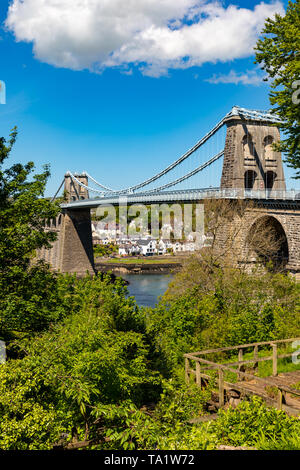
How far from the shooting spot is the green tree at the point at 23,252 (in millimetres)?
7738

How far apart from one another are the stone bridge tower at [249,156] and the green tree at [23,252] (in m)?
15.7

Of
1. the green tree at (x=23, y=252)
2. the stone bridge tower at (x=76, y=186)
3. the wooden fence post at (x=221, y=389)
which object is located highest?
the stone bridge tower at (x=76, y=186)

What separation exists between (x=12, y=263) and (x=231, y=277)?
9.45 meters

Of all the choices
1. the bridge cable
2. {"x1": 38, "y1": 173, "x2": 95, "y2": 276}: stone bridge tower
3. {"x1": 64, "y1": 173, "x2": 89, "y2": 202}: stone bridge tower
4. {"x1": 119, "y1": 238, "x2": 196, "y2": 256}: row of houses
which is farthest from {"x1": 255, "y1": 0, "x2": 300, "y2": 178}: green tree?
{"x1": 119, "y1": 238, "x2": 196, "y2": 256}: row of houses

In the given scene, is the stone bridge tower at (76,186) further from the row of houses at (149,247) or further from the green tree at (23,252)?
the green tree at (23,252)

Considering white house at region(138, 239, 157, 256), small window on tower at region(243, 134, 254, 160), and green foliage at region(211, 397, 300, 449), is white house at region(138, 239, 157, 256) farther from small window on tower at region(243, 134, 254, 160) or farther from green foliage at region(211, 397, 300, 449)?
green foliage at region(211, 397, 300, 449)

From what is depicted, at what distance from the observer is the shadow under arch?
70.2 feet

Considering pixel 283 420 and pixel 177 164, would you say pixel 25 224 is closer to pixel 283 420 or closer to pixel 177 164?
pixel 283 420

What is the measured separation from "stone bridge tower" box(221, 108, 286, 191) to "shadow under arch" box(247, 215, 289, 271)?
7.54 ft

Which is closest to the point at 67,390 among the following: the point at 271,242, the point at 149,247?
the point at 271,242

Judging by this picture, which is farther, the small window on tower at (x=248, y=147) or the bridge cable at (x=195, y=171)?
the bridge cable at (x=195, y=171)

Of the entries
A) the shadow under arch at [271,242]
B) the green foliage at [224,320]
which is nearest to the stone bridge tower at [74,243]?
the shadow under arch at [271,242]

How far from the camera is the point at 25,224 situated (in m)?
8.34

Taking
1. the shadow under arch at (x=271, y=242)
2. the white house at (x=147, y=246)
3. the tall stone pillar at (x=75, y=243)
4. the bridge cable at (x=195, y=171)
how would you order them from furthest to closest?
the white house at (x=147, y=246), the tall stone pillar at (x=75, y=243), the bridge cable at (x=195, y=171), the shadow under arch at (x=271, y=242)
